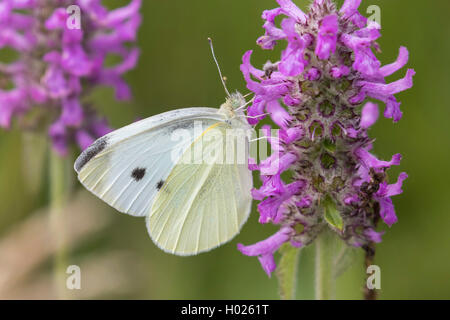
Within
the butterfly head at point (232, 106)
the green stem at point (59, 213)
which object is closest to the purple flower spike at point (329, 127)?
the butterfly head at point (232, 106)

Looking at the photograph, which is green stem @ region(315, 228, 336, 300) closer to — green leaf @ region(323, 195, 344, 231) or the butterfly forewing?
green leaf @ region(323, 195, 344, 231)

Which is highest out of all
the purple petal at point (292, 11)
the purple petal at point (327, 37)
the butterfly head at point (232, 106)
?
the purple petal at point (292, 11)

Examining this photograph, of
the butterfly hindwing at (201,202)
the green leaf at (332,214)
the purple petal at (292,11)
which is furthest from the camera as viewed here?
the butterfly hindwing at (201,202)

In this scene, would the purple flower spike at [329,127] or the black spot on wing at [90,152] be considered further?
the black spot on wing at [90,152]

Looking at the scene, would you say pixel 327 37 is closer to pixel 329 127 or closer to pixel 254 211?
pixel 329 127

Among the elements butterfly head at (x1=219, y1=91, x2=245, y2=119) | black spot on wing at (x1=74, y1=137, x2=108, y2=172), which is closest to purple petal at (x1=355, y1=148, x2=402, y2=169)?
butterfly head at (x1=219, y1=91, x2=245, y2=119)

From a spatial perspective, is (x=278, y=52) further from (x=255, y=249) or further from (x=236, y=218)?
(x=255, y=249)

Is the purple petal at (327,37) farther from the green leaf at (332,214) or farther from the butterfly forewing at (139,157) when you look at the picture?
the butterfly forewing at (139,157)
